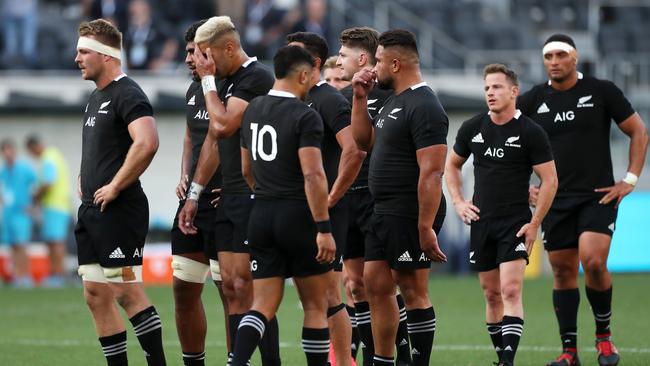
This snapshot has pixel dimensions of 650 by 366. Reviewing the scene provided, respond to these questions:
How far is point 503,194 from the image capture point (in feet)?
33.2

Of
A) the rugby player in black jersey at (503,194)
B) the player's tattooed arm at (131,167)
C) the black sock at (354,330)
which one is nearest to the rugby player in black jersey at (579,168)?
the rugby player in black jersey at (503,194)

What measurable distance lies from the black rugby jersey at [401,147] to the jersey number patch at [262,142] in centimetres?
119

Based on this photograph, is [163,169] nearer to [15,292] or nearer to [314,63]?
[15,292]

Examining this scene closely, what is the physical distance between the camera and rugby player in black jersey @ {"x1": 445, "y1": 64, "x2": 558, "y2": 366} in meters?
9.87

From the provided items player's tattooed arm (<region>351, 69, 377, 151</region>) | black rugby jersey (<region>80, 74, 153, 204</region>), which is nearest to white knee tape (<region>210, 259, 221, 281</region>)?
black rugby jersey (<region>80, 74, 153, 204</region>)

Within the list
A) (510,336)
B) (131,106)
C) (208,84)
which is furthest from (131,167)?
(510,336)

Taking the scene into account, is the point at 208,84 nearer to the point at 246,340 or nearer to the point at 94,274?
the point at 94,274

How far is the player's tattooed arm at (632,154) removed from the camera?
10.9 m

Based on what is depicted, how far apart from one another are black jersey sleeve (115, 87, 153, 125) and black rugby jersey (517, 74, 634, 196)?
3.74m

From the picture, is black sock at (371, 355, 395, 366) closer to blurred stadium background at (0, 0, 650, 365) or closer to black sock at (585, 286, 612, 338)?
black sock at (585, 286, 612, 338)

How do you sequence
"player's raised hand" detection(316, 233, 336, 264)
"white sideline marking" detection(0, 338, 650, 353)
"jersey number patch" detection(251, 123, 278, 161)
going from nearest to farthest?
1. "player's raised hand" detection(316, 233, 336, 264)
2. "jersey number patch" detection(251, 123, 278, 161)
3. "white sideline marking" detection(0, 338, 650, 353)

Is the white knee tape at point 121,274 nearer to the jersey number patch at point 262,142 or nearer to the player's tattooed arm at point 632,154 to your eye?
the jersey number patch at point 262,142

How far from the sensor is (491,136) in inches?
402

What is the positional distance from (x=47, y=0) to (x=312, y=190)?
19758 mm
